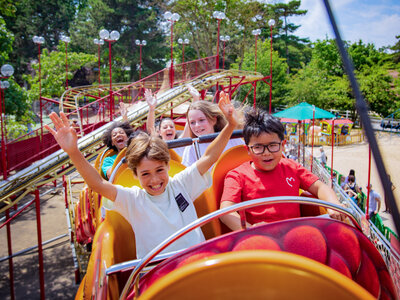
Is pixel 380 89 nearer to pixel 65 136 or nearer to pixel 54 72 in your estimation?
pixel 65 136

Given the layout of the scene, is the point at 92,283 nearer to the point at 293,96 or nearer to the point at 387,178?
the point at 387,178

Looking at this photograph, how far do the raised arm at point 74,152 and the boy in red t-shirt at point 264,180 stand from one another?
2.34 feet

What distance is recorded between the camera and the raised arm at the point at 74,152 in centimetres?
148

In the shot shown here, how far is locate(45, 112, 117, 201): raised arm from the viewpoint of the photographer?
1.48 metres

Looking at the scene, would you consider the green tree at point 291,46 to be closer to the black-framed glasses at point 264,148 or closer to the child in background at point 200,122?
the child in background at point 200,122

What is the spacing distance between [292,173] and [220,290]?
134 centimetres

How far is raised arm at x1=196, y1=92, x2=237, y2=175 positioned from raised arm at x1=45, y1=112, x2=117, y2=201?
1.80 feet

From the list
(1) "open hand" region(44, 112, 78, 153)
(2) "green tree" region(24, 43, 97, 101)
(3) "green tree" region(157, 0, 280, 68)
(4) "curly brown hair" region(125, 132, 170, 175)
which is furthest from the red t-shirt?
(3) "green tree" region(157, 0, 280, 68)

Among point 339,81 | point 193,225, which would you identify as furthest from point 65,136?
point 339,81

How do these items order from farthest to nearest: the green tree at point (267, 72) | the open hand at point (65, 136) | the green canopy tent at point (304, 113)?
the green tree at point (267, 72), the green canopy tent at point (304, 113), the open hand at point (65, 136)

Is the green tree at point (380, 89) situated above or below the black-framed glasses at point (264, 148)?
above

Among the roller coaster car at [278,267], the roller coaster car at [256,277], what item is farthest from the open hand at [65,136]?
the roller coaster car at [256,277]

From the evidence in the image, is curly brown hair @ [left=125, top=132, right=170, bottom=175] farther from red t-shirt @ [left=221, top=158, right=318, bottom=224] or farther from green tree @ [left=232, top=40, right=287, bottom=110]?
green tree @ [left=232, top=40, right=287, bottom=110]

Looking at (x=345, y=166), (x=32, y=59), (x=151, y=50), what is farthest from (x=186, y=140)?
(x=32, y=59)
